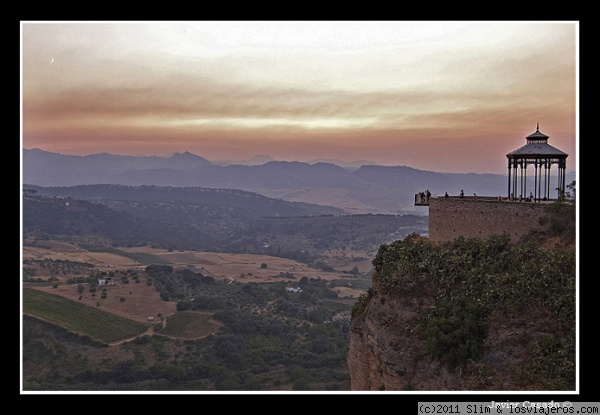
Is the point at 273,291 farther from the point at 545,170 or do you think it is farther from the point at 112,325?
the point at 545,170

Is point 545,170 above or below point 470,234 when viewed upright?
above

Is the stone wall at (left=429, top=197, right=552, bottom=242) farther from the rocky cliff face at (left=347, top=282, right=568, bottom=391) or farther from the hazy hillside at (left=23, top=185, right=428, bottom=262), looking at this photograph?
the hazy hillside at (left=23, top=185, right=428, bottom=262)

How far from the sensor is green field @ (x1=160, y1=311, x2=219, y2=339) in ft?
169

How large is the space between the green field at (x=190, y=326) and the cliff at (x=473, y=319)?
37000 millimetres

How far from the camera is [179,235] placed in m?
144

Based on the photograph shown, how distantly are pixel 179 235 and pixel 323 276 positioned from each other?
59.0m

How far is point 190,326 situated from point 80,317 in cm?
970

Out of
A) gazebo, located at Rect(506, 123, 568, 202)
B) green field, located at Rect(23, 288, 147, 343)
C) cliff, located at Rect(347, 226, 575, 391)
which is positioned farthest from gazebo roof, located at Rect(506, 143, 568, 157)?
green field, located at Rect(23, 288, 147, 343)

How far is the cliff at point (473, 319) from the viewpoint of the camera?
12.5m

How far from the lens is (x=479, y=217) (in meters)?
17.2

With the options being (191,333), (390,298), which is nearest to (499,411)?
(390,298)

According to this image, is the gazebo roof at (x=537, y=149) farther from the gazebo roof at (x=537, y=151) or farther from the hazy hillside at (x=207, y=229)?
the hazy hillside at (x=207, y=229)

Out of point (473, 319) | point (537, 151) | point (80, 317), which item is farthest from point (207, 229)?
point (473, 319)

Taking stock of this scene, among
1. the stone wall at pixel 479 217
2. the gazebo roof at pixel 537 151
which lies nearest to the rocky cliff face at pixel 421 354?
the stone wall at pixel 479 217
